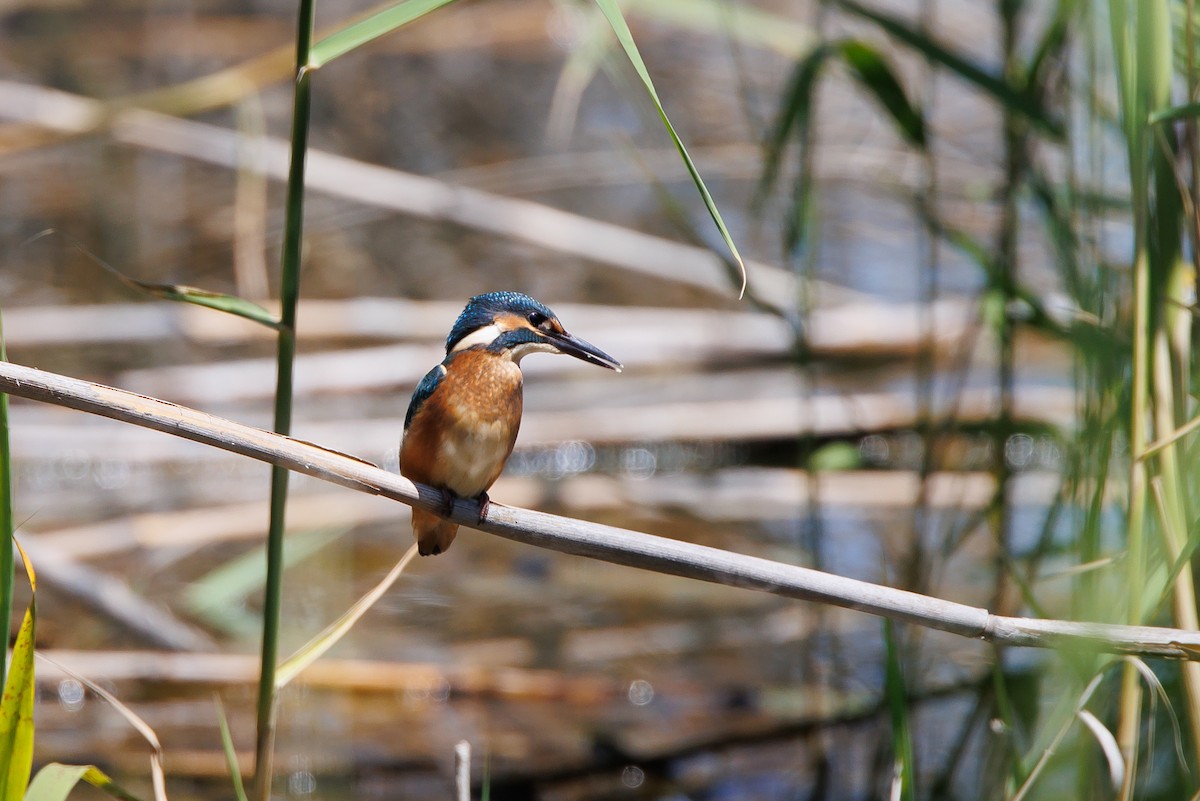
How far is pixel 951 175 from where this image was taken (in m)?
5.27

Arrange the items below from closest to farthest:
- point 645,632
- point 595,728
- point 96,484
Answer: point 595,728
point 645,632
point 96,484

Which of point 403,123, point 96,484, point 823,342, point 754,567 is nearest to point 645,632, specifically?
point 823,342

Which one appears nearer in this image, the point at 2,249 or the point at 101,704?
the point at 101,704

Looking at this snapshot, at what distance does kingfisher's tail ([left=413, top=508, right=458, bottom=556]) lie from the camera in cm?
210

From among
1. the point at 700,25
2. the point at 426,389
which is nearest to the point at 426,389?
the point at 426,389

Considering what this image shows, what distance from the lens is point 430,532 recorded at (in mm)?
2127

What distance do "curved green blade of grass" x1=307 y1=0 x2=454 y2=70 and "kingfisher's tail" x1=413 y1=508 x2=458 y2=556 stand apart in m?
0.92

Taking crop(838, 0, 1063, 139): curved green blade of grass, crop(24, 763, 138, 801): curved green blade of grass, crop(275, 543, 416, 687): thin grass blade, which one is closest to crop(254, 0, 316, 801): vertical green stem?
crop(275, 543, 416, 687): thin grass blade

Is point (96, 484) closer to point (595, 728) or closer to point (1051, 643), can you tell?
point (595, 728)

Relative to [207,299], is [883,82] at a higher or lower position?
higher

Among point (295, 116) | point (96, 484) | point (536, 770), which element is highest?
point (295, 116)

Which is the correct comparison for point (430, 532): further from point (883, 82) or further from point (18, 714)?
point (883, 82)

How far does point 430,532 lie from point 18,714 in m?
0.76

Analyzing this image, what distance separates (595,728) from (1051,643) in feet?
7.57
